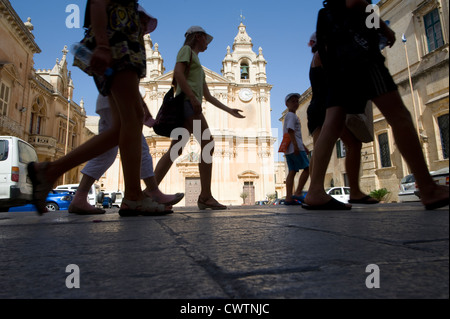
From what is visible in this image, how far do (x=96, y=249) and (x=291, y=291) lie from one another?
608 millimetres

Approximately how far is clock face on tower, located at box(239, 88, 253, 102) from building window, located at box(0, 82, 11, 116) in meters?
18.6

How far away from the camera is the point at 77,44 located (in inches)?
79.9

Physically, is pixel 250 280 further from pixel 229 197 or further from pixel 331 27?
pixel 229 197

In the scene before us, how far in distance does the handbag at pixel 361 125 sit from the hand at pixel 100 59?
6.80 feet

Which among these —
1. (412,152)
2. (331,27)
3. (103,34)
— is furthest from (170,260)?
(331,27)

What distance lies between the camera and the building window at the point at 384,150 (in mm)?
12837

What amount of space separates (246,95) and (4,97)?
19195 mm

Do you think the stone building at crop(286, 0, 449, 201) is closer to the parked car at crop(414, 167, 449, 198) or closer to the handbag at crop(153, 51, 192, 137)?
the handbag at crop(153, 51, 192, 137)

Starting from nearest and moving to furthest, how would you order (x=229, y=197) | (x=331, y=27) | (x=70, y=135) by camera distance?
(x=331, y=27) → (x=70, y=135) → (x=229, y=197)

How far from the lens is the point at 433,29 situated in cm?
1109

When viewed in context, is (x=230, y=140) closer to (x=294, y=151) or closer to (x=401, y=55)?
(x=401, y=55)

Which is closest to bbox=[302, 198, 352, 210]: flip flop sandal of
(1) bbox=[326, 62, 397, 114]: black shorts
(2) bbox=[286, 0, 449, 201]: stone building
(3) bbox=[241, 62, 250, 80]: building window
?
(1) bbox=[326, 62, 397, 114]: black shorts

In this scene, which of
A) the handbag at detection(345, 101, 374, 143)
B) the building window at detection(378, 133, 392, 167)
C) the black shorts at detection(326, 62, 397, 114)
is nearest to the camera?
the black shorts at detection(326, 62, 397, 114)

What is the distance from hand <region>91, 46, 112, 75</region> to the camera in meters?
1.77
